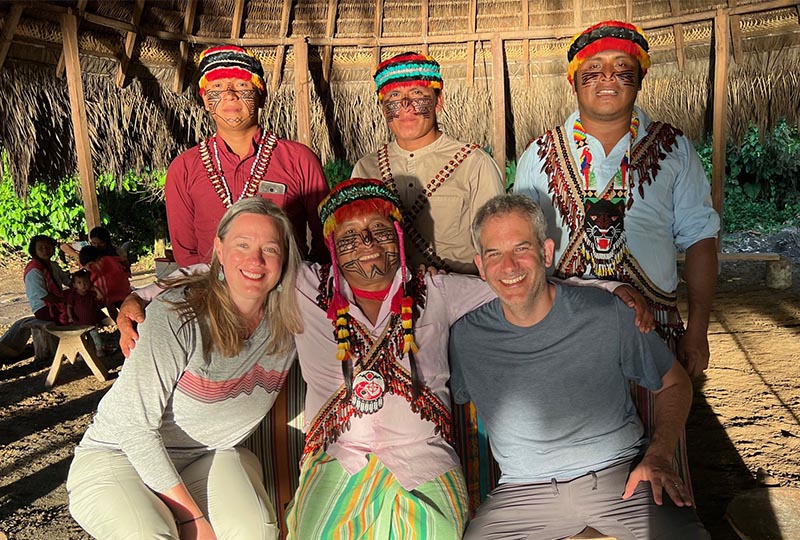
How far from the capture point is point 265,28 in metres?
7.14

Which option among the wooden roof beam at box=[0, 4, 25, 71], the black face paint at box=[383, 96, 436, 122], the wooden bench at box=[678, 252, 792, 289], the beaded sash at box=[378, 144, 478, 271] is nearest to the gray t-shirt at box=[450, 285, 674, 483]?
the beaded sash at box=[378, 144, 478, 271]

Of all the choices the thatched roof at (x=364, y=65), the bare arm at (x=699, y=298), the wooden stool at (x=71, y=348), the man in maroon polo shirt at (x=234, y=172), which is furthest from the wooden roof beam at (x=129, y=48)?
the bare arm at (x=699, y=298)

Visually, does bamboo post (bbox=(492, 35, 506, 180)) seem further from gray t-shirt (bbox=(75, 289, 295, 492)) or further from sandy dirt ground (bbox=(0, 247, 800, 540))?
gray t-shirt (bbox=(75, 289, 295, 492))

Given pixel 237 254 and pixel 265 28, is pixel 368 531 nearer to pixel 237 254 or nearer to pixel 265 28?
pixel 237 254

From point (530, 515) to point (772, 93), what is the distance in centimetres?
646

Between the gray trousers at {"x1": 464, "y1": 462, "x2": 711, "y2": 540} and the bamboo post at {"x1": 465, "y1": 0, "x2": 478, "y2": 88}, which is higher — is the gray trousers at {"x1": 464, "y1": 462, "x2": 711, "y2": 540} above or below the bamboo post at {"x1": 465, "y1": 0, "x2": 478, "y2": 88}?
below

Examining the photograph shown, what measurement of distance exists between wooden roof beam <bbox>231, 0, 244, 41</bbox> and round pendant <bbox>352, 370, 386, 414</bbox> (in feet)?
18.4

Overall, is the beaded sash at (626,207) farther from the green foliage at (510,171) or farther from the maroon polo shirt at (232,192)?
the green foliage at (510,171)

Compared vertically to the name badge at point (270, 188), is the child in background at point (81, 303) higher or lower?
lower

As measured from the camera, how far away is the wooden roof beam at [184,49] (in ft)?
22.3

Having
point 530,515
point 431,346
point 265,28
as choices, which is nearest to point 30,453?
→ point 431,346

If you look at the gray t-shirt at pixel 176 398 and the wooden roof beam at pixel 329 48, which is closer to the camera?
the gray t-shirt at pixel 176 398

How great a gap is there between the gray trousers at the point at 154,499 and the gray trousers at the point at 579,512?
795 mm

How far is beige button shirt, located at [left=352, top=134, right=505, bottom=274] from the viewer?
300cm
